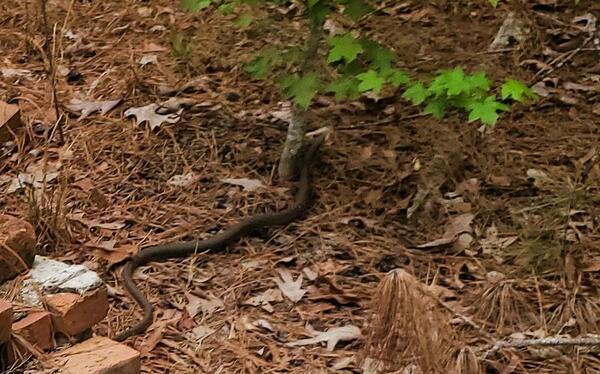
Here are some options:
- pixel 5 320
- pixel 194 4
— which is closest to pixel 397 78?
pixel 194 4

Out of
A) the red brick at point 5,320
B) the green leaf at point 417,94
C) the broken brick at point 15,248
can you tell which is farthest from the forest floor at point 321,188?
the green leaf at point 417,94

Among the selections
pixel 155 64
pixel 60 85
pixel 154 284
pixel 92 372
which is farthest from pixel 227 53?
pixel 92 372

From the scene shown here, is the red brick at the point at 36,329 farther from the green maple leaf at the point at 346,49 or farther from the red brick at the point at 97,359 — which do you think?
the green maple leaf at the point at 346,49

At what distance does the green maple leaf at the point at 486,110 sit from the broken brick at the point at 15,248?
1.55 meters

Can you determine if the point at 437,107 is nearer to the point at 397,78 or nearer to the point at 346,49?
the point at 397,78

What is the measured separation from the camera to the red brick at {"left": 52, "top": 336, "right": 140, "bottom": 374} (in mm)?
2576

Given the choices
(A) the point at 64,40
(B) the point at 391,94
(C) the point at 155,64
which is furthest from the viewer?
(A) the point at 64,40

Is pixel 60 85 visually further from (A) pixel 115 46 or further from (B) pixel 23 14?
(B) pixel 23 14

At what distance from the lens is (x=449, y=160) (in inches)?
158

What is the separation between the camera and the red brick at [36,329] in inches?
103

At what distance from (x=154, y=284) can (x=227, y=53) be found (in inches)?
78.7

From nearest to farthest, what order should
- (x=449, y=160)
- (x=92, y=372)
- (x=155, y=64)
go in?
(x=92, y=372) → (x=449, y=160) → (x=155, y=64)

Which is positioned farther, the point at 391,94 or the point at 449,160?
the point at 391,94

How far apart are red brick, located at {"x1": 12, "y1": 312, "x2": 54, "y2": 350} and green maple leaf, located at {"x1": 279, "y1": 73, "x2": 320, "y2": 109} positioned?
1409 mm
